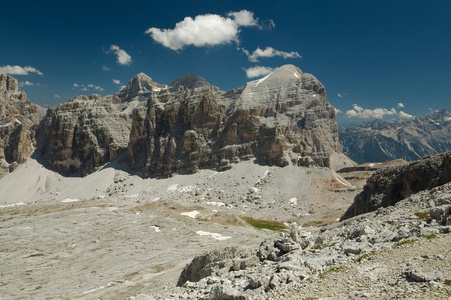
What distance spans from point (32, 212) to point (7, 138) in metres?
80.6

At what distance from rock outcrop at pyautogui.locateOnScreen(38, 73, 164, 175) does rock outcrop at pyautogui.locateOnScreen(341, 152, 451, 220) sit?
412ft

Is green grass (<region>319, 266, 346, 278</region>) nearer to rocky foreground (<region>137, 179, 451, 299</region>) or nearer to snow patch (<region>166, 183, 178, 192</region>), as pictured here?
rocky foreground (<region>137, 179, 451, 299</region>)

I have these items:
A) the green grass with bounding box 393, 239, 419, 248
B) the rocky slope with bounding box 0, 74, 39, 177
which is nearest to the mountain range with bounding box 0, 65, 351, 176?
the rocky slope with bounding box 0, 74, 39, 177

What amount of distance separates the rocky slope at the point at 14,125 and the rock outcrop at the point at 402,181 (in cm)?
15104

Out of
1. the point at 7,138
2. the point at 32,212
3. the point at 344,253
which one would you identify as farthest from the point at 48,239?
the point at 7,138

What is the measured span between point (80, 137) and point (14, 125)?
3453cm

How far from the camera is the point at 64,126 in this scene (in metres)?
156

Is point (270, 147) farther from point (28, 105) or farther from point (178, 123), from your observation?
point (28, 105)

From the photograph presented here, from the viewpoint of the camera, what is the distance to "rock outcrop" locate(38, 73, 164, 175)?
151m

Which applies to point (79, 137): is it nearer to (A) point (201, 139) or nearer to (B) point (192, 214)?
(A) point (201, 139)

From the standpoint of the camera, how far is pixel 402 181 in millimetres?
44125

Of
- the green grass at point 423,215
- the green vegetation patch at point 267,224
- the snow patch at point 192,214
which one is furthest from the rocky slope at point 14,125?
the green grass at point 423,215

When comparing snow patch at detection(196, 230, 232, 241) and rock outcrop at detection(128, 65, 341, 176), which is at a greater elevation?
rock outcrop at detection(128, 65, 341, 176)

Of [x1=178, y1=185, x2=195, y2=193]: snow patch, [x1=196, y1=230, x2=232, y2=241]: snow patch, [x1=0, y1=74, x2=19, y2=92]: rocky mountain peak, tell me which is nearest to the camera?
[x1=196, y1=230, x2=232, y2=241]: snow patch
